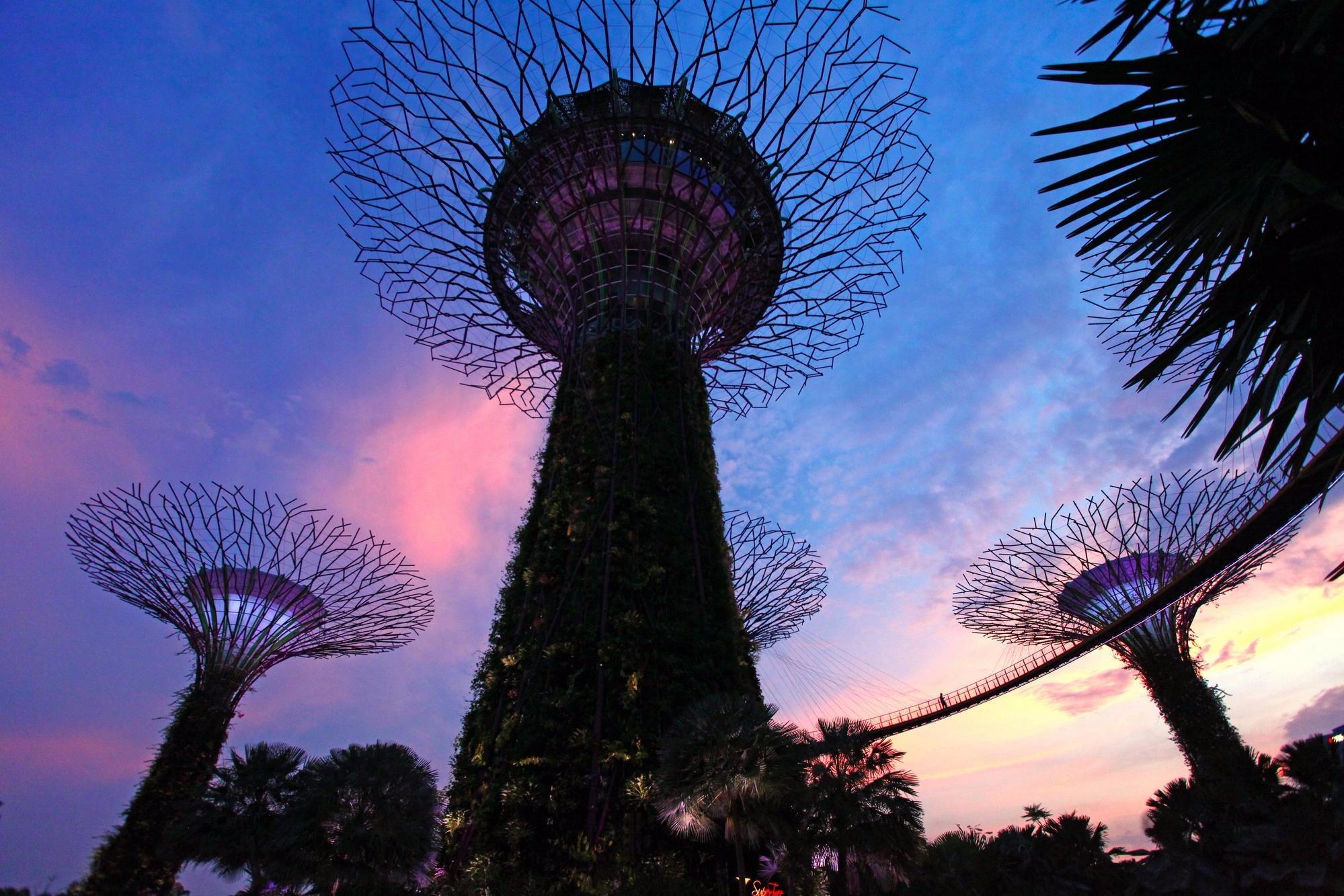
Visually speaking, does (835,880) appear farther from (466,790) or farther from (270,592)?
(270,592)

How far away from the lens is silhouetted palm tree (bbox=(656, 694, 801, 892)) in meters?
9.45

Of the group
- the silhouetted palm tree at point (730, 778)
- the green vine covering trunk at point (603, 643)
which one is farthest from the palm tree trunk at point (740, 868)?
the green vine covering trunk at point (603, 643)

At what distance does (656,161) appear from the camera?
56.2 ft

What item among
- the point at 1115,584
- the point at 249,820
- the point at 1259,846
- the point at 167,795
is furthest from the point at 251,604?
the point at 1115,584

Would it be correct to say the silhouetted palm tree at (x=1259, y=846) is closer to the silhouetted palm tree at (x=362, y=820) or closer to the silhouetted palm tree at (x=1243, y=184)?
the silhouetted palm tree at (x=1243, y=184)

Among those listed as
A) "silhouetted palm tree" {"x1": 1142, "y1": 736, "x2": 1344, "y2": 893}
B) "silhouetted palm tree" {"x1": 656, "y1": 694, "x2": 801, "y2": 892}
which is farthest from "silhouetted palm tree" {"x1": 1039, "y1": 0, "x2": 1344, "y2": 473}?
"silhouetted palm tree" {"x1": 656, "y1": 694, "x2": 801, "y2": 892}

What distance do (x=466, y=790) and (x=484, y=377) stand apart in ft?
42.5

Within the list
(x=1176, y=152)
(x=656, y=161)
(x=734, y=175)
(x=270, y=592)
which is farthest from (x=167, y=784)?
(x=1176, y=152)

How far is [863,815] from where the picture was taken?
414 inches

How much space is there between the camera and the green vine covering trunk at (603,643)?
10617 mm

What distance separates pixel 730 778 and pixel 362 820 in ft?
25.8

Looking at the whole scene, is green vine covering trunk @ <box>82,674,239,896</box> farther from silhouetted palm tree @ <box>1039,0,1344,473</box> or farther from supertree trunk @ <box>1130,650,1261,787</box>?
supertree trunk @ <box>1130,650,1261,787</box>

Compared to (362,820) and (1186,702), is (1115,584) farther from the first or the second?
(362,820)

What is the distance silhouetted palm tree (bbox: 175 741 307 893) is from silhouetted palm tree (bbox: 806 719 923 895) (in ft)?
32.5
